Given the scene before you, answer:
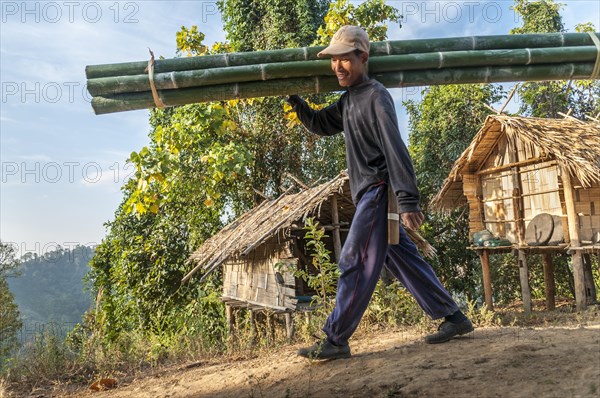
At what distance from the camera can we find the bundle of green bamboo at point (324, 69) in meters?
3.36

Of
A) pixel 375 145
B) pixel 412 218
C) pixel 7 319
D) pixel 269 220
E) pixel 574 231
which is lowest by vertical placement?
pixel 7 319

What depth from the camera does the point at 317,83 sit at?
3566 millimetres

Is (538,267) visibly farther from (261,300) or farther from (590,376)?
(590,376)

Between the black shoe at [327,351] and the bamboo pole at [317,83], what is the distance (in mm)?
1701

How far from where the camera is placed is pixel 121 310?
1869 centimetres

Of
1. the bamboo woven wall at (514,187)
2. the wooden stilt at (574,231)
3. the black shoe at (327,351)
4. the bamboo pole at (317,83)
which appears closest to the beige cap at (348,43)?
the bamboo pole at (317,83)

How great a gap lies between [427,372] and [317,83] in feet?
6.35

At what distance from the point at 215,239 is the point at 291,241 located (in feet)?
12.4

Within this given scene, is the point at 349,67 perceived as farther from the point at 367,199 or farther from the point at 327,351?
the point at 327,351

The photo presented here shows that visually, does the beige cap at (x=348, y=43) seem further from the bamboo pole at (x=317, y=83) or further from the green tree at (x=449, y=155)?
the green tree at (x=449, y=155)

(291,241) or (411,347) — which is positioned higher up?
(291,241)

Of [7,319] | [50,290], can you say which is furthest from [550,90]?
[50,290]

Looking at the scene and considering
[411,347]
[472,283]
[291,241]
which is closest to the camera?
[411,347]

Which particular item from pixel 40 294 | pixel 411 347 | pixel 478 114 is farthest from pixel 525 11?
pixel 40 294
